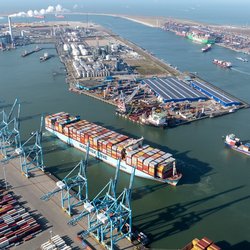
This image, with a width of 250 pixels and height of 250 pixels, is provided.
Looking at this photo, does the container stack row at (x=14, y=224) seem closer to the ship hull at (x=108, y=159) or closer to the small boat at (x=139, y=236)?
the small boat at (x=139, y=236)

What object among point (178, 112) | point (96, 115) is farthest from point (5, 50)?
point (178, 112)

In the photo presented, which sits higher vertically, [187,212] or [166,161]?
[166,161]

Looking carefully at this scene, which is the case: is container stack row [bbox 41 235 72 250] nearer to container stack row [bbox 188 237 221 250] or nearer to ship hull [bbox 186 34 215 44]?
container stack row [bbox 188 237 221 250]

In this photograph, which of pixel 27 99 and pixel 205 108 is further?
pixel 27 99

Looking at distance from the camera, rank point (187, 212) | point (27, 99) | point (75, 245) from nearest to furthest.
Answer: point (75, 245) < point (187, 212) < point (27, 99)

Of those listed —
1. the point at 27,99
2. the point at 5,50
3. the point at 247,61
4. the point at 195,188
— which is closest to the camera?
the point at 195,188

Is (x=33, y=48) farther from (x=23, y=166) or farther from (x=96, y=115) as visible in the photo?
(x=23, y=166)

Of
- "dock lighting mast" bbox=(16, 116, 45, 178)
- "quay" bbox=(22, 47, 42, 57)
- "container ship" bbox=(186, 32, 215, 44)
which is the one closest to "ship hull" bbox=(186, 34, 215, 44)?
"container ship" bbox=(186, 32, 215, 44)
